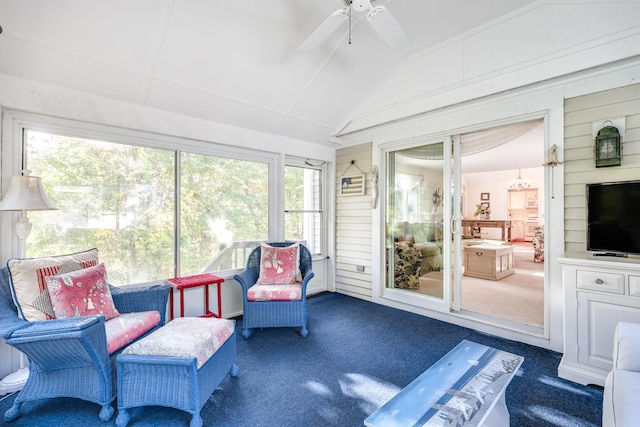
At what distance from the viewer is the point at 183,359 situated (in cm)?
182

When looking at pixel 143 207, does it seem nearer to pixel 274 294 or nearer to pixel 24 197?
pixel 24 197

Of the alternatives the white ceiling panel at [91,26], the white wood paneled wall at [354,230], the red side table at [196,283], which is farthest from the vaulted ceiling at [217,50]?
the red side table at [196,283]

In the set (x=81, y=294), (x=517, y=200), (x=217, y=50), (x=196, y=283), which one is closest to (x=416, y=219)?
(x=196, y=283)

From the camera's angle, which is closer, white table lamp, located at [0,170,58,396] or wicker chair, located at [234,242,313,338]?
white table lamp, located at [0,170,58,396]

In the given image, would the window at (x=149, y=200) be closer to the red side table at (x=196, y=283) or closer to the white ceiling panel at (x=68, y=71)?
the red side table at (x=196, y=283)

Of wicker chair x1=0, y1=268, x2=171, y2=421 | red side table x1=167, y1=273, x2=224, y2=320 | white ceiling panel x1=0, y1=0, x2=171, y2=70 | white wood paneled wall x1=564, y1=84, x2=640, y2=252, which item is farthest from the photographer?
red side table x1=167, y1=273, x2=224, y2=320

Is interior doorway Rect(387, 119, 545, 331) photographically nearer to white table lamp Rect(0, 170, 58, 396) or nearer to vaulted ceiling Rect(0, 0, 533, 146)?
vaulted ceiling Rect(0, 0, 533, 146)

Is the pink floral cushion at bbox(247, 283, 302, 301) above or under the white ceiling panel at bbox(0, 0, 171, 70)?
under

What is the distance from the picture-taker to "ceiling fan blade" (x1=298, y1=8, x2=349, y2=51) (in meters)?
2.17

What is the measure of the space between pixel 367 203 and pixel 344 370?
2.57m

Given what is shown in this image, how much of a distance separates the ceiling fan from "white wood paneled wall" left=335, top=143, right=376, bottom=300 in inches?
88.2

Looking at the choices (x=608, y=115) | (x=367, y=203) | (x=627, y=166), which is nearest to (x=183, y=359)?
(x=367, y=203)

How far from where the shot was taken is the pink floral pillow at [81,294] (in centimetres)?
211

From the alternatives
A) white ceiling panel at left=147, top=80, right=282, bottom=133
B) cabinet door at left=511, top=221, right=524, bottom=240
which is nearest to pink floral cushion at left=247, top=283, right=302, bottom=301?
white ceiling panel at left=147, top=80, right=282, bottom=133
